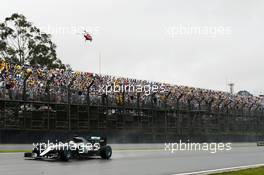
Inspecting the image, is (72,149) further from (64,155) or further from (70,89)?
(70,89)

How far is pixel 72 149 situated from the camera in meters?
17.7

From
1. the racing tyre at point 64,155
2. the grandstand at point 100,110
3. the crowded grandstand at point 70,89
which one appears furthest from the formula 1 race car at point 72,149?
the crowded grandstand at point 70,89

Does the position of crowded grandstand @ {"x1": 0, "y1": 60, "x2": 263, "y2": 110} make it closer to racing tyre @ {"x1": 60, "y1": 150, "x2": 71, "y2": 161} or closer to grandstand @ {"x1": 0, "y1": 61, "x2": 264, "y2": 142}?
grandstand @ {"x1": 0, "y1": 61, "x2": 264, "y2": 142}

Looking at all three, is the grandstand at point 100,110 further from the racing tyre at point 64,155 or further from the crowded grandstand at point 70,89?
the racing tyre at point 64,155

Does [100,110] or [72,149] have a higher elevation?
[100,110]

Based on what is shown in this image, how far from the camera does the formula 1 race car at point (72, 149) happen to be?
1689 cm

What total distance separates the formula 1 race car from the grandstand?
781 cm

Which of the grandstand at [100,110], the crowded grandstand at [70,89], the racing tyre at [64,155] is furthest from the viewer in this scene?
the crowded grandstand at [70,89]

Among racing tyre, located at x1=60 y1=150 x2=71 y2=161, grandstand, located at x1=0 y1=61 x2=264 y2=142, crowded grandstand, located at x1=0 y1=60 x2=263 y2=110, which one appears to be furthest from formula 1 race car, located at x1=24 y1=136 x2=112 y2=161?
crowded grandstand, located at x1=0 y1=60 x2=263 y2=110

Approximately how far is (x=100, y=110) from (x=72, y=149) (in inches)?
529

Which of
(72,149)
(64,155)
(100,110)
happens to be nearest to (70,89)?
(100,110)

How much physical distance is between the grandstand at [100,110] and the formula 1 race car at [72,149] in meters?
7.81

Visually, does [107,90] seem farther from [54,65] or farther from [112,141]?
[54,65]

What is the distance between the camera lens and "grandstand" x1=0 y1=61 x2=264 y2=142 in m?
26.2
